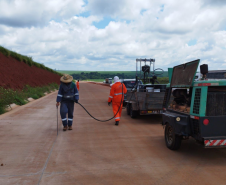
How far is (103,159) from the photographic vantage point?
231 inches

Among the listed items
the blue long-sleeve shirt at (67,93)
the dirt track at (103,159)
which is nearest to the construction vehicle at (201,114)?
the dirt track at (103,159)

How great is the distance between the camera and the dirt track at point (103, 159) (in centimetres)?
479

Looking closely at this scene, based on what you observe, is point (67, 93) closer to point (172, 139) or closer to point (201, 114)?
point (172, 139)

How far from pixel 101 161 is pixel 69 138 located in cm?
247

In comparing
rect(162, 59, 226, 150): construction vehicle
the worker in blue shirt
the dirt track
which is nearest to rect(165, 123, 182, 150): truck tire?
rect(162, 59, 226, 150): construction vehicle

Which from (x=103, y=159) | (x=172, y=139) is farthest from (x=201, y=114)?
(x=103, y=159)

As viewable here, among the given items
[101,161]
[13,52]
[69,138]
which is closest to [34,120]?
[69,138]

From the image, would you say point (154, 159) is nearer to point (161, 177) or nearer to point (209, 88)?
point (161, 177)

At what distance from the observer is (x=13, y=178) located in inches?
190

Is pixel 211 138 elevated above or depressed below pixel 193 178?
above

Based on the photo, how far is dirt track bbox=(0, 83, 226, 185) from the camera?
4.79 metres

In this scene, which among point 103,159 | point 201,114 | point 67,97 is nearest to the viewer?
point 201,114

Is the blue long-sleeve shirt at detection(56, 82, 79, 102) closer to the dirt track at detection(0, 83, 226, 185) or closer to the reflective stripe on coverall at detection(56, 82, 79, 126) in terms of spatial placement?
the reflective stripe on coverall at detection(56, 82, 79, 126)

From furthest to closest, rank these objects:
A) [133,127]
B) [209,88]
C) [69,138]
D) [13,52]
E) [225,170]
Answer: [13,52]
[133,127]
[69,138]
[209,88]
[225,170]
